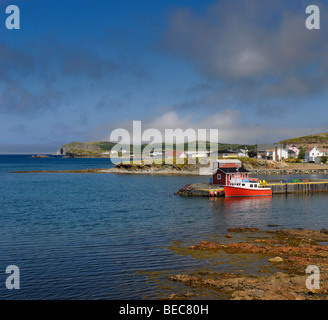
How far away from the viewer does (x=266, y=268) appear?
18.4 m

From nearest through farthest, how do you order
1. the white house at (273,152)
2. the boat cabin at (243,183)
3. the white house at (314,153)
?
the boat cabin at (243,183) → the white house at (273,152) → the white house at (314,153)

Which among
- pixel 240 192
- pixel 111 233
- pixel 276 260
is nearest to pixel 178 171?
pixel 240 192

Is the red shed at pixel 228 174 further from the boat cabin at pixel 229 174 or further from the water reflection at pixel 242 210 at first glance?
the water reflection at pixel 242 210

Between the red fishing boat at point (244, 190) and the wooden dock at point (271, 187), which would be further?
the wooden dock at point (271, 187)

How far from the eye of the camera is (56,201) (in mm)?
51125

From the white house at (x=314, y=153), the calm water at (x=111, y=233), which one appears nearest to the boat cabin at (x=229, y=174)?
the calm water at (x=111, y=233)

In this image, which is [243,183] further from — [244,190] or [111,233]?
[111,233]

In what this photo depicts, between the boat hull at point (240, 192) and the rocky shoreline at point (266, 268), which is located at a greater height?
the boat hull at point (240, 192)

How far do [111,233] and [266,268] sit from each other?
14.8 meters

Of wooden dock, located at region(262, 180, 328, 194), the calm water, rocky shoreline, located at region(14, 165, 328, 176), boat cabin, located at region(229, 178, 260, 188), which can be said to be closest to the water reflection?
the calm water

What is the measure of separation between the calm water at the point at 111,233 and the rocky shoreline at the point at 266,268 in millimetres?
1789

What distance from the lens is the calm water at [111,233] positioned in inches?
658

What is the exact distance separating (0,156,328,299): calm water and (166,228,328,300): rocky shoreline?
179 centimetres
